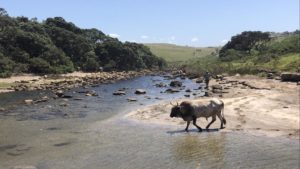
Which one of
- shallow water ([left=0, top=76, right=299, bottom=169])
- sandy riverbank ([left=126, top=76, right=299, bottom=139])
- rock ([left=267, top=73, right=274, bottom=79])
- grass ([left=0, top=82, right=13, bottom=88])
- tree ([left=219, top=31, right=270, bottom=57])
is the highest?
tree ([left=219, top=31, right=270, bottom=57])

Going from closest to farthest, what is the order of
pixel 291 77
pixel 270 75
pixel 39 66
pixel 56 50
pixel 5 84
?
pixel 291 77 < pixel 270 75 < pixel 5 84 < pixel 39 66 < pixel 56 50

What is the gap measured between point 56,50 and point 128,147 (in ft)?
263

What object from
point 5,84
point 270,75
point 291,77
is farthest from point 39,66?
point 291,77

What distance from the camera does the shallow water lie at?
2058 centimetres

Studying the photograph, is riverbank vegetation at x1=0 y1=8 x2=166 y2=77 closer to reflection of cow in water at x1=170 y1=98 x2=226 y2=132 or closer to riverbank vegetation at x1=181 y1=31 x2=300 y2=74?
riverbank vegetation at x1=181 y1=31 x2=300 y2=74

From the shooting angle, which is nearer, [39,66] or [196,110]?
[196,110]

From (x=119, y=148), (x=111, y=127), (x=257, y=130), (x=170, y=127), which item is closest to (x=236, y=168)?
(x=119, y=148)

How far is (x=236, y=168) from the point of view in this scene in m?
19.4

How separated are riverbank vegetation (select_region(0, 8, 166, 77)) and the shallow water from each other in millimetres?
49330

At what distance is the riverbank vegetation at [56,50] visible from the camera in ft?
294

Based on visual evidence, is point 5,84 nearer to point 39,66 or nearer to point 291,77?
point 39,66

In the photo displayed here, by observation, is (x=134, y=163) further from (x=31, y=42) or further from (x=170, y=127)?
(x=31, y=42)

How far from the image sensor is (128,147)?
23891 mm

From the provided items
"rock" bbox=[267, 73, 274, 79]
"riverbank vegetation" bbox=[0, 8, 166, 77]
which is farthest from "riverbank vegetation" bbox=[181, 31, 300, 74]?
"riverbank vegetation" bbox=[0, 8, 166, 77]
